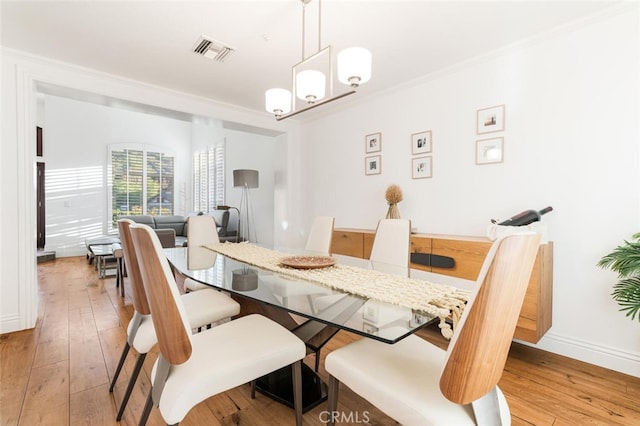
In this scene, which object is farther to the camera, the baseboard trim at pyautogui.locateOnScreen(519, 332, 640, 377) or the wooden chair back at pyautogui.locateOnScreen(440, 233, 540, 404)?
the baseboard trim at pyautogui.locateOnScreen(519, 332, 640, 377)

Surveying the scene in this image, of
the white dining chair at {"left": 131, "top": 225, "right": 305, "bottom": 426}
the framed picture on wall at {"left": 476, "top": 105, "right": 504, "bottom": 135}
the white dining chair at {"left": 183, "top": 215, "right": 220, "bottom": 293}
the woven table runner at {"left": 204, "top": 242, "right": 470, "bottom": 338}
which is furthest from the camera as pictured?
the white dining chair at {"left": 183, "top": 215, "right": 220, "bottom": 293}

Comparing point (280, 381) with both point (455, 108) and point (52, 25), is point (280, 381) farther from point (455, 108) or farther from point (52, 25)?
point (52, 25)

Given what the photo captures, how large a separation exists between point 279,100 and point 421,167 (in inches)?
65.7

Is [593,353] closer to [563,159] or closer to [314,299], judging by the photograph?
[563,159]

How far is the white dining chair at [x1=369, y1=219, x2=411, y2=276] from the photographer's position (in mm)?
2098

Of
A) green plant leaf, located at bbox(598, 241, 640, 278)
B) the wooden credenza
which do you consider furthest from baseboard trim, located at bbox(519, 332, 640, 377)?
green plant leaf, located at bbox(598, 241, 640, 278)

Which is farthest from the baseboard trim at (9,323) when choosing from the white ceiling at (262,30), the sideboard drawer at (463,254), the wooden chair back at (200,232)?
the sideboard drawer at (463,254)

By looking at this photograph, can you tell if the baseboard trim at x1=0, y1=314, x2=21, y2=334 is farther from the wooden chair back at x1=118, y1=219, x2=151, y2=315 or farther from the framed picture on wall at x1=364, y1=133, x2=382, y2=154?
the framed picture on wall at x1=364, y1=133, x2=382, y2=154

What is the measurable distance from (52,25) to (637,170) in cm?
406

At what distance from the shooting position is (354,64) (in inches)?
59.6

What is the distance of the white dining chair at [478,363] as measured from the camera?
0.79 metres

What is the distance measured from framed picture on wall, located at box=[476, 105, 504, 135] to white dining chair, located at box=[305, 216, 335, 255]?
4.88ft

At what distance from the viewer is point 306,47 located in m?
2.42

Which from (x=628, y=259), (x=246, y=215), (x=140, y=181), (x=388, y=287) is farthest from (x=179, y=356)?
(x=140, y=181)
